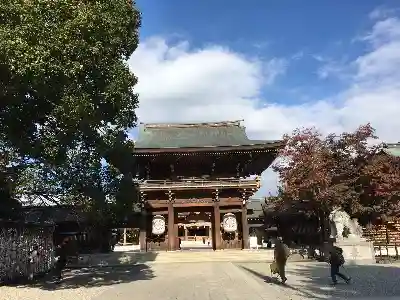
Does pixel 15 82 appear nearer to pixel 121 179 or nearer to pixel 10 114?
pixel 10 114

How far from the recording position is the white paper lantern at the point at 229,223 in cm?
2688

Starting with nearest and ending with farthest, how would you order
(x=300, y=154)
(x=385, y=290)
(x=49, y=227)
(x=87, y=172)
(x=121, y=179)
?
1. (x=385, y=290)
2. (x=87, y=172)
3. (x=121, y=179)
4. (x=49, y=227)
5. (x=300, y=154)

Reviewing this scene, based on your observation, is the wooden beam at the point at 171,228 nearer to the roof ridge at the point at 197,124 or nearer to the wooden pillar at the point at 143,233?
the wooden pillar at the point at 143,233

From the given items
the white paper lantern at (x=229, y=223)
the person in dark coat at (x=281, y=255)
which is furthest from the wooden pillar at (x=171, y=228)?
the person in dark coat at (x=281, y=255)

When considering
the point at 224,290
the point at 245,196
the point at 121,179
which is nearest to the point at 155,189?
the point at 245,196

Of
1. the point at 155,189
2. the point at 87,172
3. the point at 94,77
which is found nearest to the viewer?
the point at 94,77

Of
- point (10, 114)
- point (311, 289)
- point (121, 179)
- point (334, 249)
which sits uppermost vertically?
point (10, 114)

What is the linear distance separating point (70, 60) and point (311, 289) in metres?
9.60

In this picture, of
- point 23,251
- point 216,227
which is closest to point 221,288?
point 23,251

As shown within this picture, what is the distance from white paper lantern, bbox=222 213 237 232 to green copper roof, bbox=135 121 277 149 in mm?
6121

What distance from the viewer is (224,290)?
1165 cm

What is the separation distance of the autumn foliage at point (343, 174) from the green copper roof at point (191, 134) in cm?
715

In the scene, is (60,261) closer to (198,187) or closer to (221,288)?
(221,288)

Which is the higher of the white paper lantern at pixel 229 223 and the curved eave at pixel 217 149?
the curved eave at pixel 217 149
